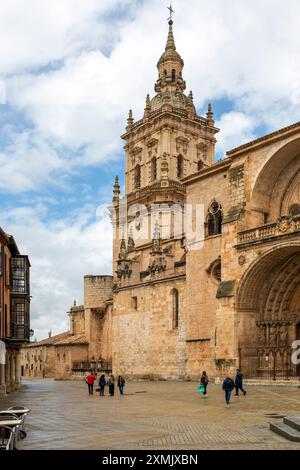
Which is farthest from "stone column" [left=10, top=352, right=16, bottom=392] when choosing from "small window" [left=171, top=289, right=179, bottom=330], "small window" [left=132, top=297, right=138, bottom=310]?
"small window" [left=171, top=289, right=179, bottom=330]

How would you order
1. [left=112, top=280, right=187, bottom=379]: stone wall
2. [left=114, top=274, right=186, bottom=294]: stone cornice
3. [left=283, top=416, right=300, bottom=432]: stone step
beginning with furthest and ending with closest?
[left=114, top=274, right=186, bottom=294]: stone cornice < [left=112, top=280, right=187, bottom=379]: stone wall < [left=283, top=416, right=300, bottom=432]: stone step

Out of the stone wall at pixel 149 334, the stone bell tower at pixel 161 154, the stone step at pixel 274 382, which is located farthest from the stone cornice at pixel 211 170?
the stone bell tower at pixel 161 154

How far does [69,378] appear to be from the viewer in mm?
51938

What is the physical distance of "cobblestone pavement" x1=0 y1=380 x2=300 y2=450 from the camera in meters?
11.2

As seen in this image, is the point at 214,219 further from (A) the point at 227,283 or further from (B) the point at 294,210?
(A) the point at 227,283

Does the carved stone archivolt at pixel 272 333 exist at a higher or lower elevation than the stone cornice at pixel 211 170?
lower

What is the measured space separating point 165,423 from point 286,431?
3.65m

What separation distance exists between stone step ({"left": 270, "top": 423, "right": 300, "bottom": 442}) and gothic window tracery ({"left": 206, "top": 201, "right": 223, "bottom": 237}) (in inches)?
864

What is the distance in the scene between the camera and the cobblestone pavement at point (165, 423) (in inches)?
440

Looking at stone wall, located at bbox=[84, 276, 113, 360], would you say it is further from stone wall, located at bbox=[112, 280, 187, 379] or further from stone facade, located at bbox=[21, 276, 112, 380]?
stone wall, located at bbox=[112, 280, 187, 379]

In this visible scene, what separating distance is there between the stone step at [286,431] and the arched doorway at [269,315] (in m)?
16.6

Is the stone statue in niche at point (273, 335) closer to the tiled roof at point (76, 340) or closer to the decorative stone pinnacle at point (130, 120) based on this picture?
the tiled roof at point (76, 340)
